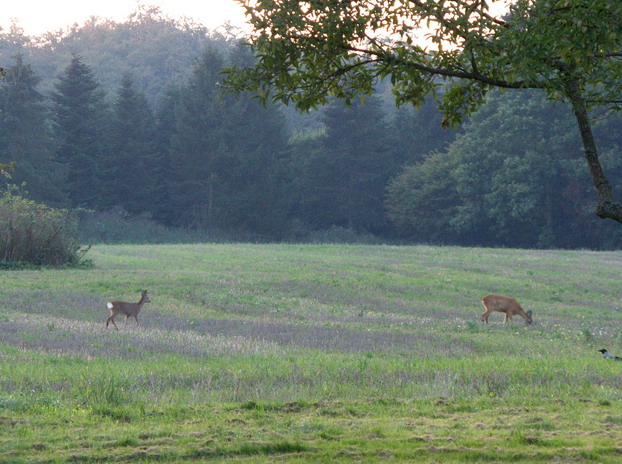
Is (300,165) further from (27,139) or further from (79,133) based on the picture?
(27,139)

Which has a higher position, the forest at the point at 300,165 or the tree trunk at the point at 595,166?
the forest at the point at 300,165

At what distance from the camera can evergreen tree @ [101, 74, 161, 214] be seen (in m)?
70.3

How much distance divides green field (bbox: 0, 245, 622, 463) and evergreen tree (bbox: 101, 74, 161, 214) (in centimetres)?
4200

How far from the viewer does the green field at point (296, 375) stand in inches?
314

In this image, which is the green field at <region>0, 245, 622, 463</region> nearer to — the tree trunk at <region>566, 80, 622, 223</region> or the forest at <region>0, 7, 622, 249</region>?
the tree trunk at <region>566, 80, 622, 223</region>

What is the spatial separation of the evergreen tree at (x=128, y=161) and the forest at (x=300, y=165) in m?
0.13

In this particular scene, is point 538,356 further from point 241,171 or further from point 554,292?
point 241,171

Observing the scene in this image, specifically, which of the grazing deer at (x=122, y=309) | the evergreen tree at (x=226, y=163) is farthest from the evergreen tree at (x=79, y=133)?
the grazing deer at (x=122, y=309)

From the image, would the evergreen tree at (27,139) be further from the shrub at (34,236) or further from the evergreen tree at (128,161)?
the shrub at (34,236)

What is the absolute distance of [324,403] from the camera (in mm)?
9969

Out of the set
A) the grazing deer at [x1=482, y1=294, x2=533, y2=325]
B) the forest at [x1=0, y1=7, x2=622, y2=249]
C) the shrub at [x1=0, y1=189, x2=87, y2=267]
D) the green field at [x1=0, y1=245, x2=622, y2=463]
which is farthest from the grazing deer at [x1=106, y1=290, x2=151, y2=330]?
the forest at [x1=0, y1=7, x2=622, y2=249]

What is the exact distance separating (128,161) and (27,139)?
9.93m

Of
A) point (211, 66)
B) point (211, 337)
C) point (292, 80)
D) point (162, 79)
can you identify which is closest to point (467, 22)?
point (292, 80)

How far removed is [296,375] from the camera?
39.2 ft
